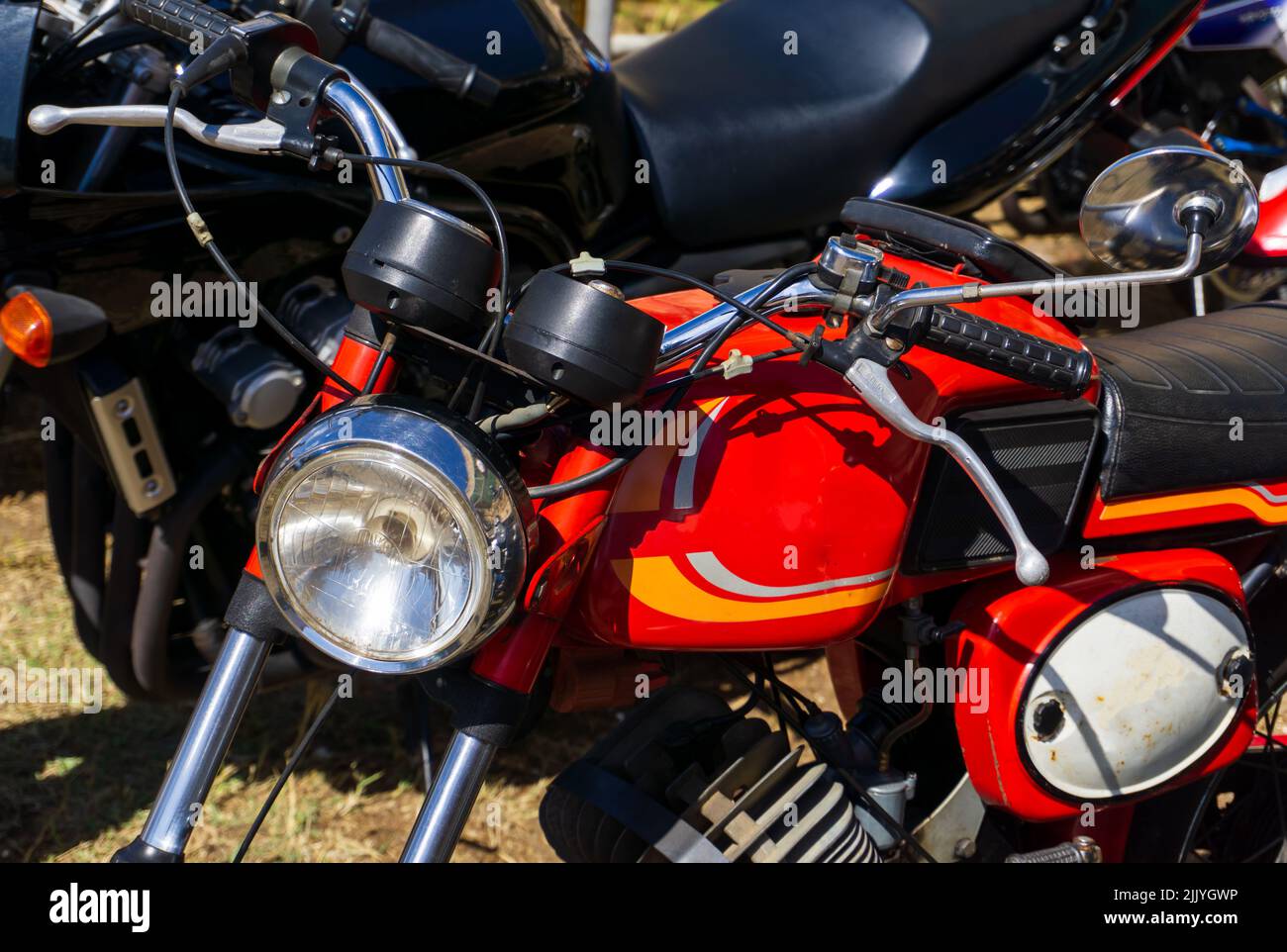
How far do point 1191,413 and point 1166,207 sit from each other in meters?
0.41

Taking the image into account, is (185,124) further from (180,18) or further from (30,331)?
(30,331)

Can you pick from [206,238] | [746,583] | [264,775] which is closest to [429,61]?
[206,238]

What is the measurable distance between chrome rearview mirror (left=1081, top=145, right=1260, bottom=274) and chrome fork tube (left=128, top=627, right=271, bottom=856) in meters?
0.98

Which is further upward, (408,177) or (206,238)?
(206,238)

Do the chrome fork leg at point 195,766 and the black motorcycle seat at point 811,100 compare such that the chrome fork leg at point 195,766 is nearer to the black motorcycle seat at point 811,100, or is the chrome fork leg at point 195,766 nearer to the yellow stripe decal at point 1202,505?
the yellow stripe decal at point 1202,505

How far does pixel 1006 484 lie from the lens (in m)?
1.54

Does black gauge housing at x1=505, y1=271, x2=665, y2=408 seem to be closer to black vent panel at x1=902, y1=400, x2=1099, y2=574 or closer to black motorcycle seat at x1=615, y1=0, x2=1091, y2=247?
black vent panel at x1=902, y1=400, x2=1099, y2=574

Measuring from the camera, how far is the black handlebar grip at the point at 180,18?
1378mm

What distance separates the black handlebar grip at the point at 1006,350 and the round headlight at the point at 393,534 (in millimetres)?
435

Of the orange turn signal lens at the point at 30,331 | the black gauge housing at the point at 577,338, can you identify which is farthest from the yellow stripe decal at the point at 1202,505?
the orange turn signal lens at the point at 30,331

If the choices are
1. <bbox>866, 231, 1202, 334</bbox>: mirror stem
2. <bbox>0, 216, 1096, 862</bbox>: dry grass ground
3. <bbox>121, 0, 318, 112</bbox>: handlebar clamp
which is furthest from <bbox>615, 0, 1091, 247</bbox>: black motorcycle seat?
<bbox>866, 231, 1202, 334</bbox>: mirror stem

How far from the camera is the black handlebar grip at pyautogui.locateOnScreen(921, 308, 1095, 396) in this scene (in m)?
1.27

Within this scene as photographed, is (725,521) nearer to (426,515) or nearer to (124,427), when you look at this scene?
(426,515)
